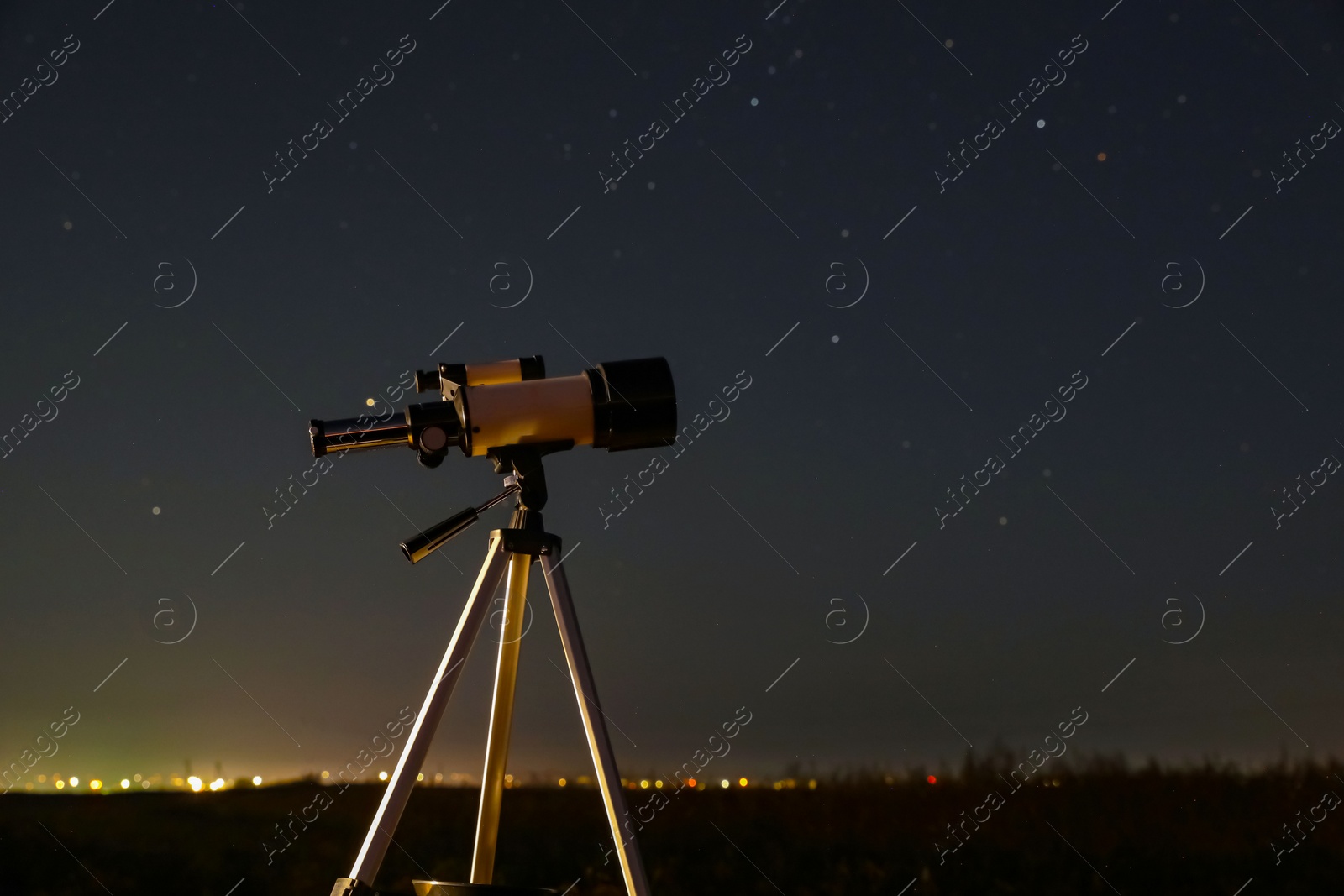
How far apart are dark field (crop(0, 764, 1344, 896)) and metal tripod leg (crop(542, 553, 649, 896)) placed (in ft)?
5.23

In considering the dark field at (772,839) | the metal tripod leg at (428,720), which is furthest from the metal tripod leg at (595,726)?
the dark field at (772,839)

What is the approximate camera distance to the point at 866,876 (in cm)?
332

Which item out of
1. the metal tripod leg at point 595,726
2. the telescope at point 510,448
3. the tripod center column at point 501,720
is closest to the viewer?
the metal tripod leg at point 595,726

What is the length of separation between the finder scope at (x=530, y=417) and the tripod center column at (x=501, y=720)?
0.89ft

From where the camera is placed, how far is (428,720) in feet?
5.98

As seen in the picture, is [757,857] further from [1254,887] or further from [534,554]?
[534,554]

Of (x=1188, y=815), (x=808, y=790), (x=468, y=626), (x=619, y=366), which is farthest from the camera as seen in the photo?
(x=808, y=790)

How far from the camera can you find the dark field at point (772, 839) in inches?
124

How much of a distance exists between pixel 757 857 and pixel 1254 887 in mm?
1612

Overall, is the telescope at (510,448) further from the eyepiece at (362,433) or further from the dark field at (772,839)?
the dark field at (772,839)

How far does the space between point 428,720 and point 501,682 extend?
241 millimetres

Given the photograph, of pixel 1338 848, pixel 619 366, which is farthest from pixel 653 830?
pixel 1338 848

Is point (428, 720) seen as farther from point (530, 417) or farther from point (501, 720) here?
point (530, 417)

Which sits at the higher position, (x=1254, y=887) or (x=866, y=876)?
(x=866, y=876)
